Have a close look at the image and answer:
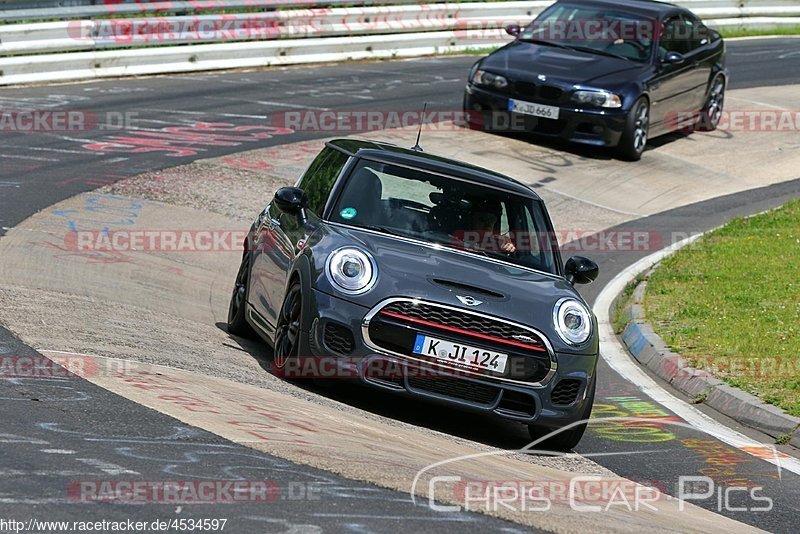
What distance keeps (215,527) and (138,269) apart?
6.29m

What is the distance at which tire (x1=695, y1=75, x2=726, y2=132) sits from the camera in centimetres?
2044

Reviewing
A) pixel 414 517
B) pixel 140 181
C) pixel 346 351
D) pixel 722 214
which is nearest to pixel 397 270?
pixel 346 351

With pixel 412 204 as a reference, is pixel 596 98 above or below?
below

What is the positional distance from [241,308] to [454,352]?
2501mm

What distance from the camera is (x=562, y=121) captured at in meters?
17.6

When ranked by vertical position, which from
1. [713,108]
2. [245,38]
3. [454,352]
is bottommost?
[713,108]

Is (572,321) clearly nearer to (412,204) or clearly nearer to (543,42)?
(412,204)

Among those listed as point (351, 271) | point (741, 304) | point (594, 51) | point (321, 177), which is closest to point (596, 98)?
point (594, 51)

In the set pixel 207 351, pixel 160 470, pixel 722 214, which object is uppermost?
pixel 160 470

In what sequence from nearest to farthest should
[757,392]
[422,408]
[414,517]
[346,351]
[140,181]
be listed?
[414,517], [346,351], [422,408], [757,392], [140,181]

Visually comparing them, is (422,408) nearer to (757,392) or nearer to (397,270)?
(397,270)

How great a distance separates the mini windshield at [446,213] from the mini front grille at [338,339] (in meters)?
1.04

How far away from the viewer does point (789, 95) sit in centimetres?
2341

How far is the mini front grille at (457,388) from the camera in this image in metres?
7.48
